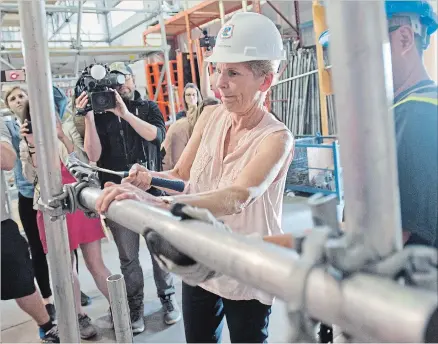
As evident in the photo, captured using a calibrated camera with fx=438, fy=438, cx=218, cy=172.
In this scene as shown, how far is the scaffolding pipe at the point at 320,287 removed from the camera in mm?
397

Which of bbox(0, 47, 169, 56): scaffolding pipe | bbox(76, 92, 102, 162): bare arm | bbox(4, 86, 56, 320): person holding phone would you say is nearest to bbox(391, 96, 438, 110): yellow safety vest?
bbox(76, 92, 102, 162): bare arm

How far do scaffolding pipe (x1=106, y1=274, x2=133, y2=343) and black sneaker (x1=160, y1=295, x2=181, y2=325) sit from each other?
1497 millimetres

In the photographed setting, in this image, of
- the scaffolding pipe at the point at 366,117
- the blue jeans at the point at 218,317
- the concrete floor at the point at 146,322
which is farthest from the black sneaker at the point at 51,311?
the scaffolding pipe at the point at 366,117

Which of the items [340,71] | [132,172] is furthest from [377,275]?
[132,172]

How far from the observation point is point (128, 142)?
2.72 m

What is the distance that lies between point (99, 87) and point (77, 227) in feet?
2.84

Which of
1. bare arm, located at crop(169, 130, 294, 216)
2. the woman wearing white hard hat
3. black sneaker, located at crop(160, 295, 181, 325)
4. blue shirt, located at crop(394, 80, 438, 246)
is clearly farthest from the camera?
black sneaker, located at crop(160, 295, 181, 325)

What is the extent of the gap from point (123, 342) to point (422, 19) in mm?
1262

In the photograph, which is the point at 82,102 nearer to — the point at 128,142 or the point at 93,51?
the point at 128,142

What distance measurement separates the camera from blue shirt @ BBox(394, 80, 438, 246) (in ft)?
3.02

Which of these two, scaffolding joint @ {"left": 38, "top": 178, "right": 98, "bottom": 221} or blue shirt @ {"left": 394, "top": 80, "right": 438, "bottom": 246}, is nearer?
blue shirt @ {"left": 394, "top": 80, "right": 438, "bottom": 246}

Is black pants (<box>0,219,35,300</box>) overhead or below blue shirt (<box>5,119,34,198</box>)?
below

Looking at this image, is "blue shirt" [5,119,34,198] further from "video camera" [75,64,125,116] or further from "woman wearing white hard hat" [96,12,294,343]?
"woman wearing white hard hat" [96,12,294,343]

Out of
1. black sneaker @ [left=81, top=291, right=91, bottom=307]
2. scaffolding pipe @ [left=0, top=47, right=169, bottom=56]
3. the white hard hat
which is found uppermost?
scaffolding pipe @ [left=0, top=47, right=169, bottom=56]
